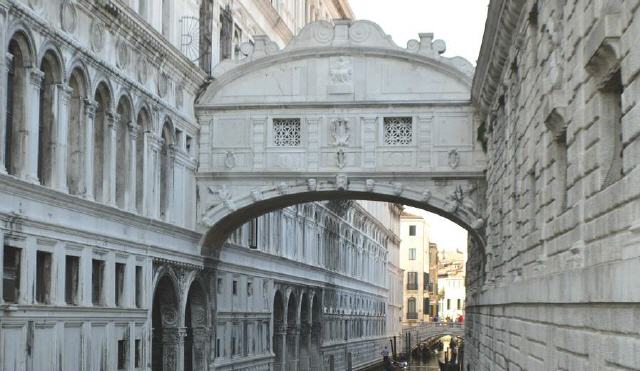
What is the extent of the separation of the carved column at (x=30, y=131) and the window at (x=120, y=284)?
15.9ft

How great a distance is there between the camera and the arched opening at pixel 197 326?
30534mm

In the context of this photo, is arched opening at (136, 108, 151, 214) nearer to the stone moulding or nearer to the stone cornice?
the stone cornice

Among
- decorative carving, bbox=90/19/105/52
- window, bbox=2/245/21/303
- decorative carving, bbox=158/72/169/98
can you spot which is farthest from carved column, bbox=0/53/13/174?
decorative carving, bbox=158/72/169/98

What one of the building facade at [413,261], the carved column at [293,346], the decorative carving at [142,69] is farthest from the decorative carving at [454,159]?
the building facade at [413,261]

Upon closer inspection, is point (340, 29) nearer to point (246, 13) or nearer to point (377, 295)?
point (246, 13)

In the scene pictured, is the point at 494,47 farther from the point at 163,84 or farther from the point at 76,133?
the point at 163,84

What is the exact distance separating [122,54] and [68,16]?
10.2 feet

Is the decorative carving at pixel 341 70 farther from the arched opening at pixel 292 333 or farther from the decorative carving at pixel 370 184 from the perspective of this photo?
the arched opening at pixel 292 333

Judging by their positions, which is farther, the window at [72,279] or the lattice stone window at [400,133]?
the lattice stone window at [400,133]

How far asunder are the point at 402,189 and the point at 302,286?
16.9 meters

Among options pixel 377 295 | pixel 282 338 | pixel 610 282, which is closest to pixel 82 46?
pixel 610 282

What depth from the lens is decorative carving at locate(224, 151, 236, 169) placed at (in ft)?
95.6

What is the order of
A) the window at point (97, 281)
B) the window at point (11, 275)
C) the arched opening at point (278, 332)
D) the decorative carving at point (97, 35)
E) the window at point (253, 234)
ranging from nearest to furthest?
1. the window at point (11, 275)
2. the decorative carving at point (97, 35)
3. the window at point (97, 281)
4. the window at point (253, 234)
5. the arched opening at point (278, 332)

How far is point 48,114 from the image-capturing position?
2041 centimetres
